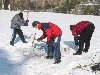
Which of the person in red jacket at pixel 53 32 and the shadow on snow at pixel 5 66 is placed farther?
the person in red jacket at pixel 53 32

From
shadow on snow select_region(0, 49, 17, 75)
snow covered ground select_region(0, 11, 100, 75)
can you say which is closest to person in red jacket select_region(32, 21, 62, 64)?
snow covered ground select_region(0, 11, 100, 75)

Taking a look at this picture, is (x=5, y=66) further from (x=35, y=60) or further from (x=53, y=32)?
(x=53, y=32)

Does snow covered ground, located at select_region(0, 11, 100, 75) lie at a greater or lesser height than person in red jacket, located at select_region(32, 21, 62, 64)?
lesser

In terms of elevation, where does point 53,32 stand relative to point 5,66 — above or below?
above

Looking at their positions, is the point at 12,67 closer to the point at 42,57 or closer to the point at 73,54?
the point at 42,57

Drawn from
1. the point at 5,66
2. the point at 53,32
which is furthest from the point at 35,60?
the point at 53,32

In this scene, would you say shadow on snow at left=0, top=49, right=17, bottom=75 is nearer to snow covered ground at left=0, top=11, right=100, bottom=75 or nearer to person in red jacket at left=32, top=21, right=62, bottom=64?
snow covered ground at left=0, top=11, right=100, bottom=75

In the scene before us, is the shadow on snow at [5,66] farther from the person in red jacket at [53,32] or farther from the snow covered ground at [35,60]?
the person in red jacket at [53,32]

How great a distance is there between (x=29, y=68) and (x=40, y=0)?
40115 millimetres

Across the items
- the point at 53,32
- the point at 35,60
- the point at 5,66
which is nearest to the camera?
the point at 5,66

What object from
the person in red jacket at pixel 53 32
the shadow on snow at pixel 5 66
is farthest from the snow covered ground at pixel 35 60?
the person in red jacket at pixel 53 32

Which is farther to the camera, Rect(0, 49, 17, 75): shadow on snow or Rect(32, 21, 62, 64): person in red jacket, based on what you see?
Rect(32, 21, 62, 64): person in red jacket

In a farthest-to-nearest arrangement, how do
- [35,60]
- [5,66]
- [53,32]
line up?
[35,60]
[53,32]
[5,66]

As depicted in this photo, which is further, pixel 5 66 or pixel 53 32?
pixel 53 32
